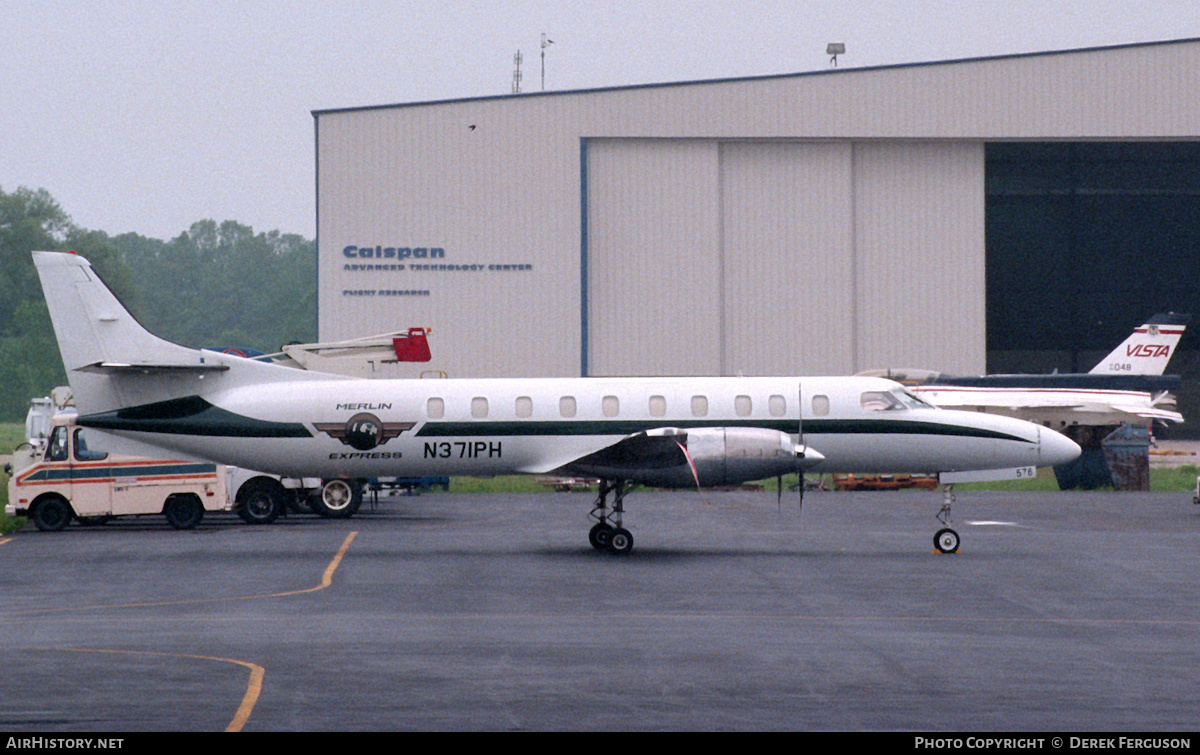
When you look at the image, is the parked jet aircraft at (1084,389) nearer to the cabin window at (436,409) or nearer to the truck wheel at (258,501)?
the cabin window at (436,409)

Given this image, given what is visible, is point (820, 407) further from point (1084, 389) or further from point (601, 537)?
point (1084, 389)

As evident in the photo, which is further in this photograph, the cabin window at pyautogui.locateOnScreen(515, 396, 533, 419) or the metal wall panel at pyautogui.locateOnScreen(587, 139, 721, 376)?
the metal wall panel at pyautogui.locateOnScreen(587, 139, 721, 376)

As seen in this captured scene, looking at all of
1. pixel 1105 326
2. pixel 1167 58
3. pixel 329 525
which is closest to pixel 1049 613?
pixel 329 525

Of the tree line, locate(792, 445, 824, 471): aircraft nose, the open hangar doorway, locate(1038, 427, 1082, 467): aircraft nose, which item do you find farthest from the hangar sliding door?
the tree line

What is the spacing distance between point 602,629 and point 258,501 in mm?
17246

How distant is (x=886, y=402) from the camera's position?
23.7 m

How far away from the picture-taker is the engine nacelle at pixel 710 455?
72.8ft

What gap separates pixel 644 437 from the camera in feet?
72.6

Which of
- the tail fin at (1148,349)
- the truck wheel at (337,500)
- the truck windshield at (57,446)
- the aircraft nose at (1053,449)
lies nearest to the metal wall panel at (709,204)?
the tail fin at (1148,349)

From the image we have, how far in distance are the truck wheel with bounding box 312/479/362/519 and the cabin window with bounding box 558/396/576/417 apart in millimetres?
9906

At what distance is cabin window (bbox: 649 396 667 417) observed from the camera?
23422 mm

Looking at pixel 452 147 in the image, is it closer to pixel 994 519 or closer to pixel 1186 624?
pixel 994 519

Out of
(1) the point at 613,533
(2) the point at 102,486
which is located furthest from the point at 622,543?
(2) the point at 102,486

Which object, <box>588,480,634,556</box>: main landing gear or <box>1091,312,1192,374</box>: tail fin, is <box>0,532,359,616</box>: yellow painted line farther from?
<box>1091,312,1192,374</box>: tail fin
